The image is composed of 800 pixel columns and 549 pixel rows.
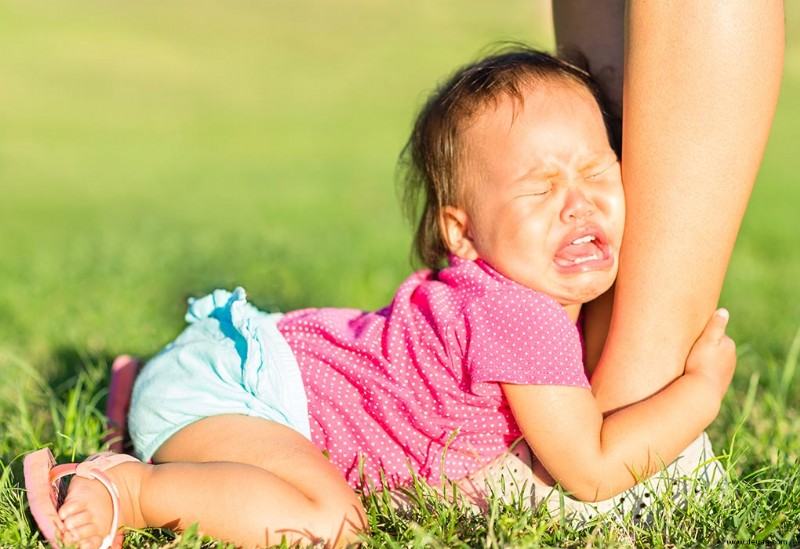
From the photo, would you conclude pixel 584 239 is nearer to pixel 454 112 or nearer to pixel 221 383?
pixel 454 112

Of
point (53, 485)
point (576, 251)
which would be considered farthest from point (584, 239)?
point (53, 485)

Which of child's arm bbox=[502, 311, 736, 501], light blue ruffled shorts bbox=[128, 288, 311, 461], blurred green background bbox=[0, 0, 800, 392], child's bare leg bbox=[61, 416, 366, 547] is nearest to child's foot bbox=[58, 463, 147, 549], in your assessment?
child's bare leg bbox=[61, 416, 366, 547]

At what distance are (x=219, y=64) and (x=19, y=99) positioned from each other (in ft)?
19.2

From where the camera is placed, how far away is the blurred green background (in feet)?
16.5

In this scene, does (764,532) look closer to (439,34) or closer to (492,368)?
(492,368)

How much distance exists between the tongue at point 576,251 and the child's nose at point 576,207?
0.22 feet

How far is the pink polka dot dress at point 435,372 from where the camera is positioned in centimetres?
245

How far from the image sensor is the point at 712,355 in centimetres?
254

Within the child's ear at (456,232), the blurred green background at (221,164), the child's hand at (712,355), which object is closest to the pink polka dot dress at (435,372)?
the child's ear at (456,232)

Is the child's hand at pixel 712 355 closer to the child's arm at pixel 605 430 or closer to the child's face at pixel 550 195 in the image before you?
the child's arm at pixel 605 430

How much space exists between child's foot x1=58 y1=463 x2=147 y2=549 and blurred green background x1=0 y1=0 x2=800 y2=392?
4.35ft

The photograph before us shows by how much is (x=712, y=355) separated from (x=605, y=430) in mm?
343

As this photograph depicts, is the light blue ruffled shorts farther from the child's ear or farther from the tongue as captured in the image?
the tongue

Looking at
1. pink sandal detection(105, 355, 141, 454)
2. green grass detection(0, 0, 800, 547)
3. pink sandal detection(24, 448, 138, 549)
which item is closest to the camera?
pink sandal detection(24, 448, 138, 549)
